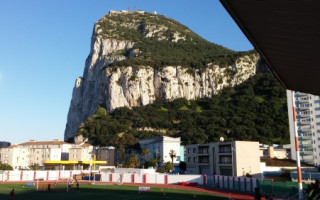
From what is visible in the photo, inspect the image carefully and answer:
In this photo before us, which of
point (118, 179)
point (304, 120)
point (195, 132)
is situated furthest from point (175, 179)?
point (195, 132)

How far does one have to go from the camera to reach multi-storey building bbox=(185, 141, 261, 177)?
80938mm

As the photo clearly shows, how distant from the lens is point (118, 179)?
257 feet

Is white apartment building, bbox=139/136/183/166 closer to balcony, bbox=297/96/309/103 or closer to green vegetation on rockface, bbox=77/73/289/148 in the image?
green vegetation on rockface, bbox=77/73/289/148

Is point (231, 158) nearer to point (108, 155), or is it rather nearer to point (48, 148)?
point (108, 155)

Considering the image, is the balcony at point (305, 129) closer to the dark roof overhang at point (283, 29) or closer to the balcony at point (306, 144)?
the balcony at point (306, 144)

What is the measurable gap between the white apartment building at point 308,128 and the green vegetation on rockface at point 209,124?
2423 cm

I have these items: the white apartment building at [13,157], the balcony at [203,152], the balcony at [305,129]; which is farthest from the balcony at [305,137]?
the white apartment building at [13,157]

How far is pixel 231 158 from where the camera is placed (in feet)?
271

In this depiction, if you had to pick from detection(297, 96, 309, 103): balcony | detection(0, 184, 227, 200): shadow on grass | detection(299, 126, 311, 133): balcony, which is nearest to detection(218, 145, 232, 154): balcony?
detection(0, 184, 227, 200): shadow on grass

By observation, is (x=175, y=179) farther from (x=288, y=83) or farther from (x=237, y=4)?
(x=237, y=4)

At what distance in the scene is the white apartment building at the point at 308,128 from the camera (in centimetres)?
11788

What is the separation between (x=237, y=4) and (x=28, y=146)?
18189 cm

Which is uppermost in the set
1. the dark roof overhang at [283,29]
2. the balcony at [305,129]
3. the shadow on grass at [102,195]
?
the balcony at [305,129]

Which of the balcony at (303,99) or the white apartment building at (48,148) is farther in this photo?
the white apartment building at (48,148)
